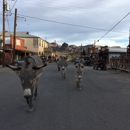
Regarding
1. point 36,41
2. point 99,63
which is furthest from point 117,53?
point 36,41

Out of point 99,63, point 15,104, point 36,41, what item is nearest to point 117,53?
point 99,63

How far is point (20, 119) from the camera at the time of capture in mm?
5777

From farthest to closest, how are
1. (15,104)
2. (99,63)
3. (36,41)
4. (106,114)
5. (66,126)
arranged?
(36,41) → (99,63) → (15,104) → (106,114) → (66,126)

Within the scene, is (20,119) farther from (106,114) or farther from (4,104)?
(106,114)

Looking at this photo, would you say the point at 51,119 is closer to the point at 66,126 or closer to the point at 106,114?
the point at 66,126

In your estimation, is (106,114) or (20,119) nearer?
(20,119)

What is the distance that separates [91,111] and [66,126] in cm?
165

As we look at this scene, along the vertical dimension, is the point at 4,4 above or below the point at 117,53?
above

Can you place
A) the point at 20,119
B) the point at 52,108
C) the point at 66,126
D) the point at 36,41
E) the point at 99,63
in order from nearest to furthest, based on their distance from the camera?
the point at 66,126 < the point at 20,119 < the point at 52,108 < the point at 99,63 < the point at 36,41

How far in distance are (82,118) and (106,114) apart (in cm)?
86

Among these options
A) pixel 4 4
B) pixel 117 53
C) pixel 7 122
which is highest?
pixel 4 4

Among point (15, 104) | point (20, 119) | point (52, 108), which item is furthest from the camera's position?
point (15, 104)

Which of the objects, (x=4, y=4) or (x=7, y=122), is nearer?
(x=7, y=122)

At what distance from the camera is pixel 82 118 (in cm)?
590
